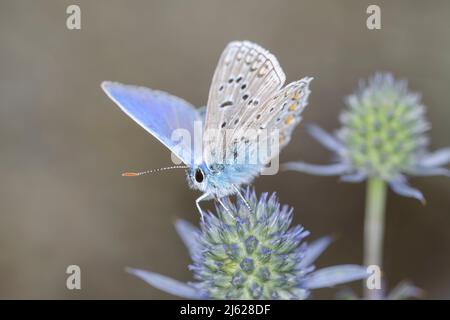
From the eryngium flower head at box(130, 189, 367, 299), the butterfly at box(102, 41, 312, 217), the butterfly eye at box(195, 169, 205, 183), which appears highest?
the butterfly at box(102, 41, 312, 217)

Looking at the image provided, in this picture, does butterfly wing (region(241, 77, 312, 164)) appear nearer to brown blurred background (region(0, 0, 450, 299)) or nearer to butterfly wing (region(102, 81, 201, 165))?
butterfly wing (region(102, 81, 201, 165))

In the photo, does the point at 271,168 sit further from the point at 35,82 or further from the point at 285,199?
the point at 35,82

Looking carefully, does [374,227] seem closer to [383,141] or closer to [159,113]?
[383,141]

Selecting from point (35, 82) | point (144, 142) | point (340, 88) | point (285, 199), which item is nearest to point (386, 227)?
point (285, 199)

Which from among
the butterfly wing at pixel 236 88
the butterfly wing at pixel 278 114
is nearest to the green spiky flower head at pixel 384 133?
the butterfly wing at pixel 278 114

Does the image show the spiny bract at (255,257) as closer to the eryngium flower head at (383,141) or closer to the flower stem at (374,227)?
the flower stem at (374,227)

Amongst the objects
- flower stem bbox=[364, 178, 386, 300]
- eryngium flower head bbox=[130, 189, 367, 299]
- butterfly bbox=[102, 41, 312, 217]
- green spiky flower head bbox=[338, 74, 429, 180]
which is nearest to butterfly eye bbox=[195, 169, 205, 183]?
butterfly bbox=[102, 41, 312, 217]

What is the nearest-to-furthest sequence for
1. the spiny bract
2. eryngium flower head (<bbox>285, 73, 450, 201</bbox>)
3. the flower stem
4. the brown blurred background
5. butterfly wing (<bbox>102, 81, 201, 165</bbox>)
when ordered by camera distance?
the spiny bract, butterfly wing (<bbox>102, 81, 201, 165</bbox>), the flower stem, eryngium flower head (<bbox>285, 73, 450, 201</bbox>), the brown blurred background
